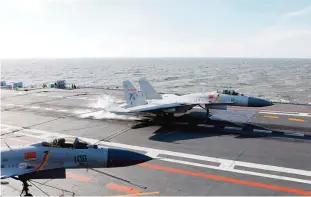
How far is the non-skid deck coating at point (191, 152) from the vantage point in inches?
610

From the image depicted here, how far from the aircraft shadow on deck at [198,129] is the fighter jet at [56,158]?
1130 centimetres

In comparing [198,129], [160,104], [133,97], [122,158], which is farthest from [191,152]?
[133,97]

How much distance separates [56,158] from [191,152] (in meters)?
11.0

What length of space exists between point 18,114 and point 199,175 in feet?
94.5

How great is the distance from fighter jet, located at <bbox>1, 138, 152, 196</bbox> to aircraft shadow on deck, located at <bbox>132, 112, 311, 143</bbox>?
11295 millimetres

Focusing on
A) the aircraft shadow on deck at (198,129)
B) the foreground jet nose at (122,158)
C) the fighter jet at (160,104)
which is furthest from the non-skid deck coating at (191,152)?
the foreground jet nose at (122,158)

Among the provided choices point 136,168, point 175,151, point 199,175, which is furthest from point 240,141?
point 136,168

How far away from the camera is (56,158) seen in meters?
13.2

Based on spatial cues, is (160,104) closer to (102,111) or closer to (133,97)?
(133,97)

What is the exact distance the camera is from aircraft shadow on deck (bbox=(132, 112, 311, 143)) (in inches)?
992

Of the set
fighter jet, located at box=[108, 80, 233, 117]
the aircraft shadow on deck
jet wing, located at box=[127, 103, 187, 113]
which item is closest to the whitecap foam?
fighter jet, located at box=[108, 80, 233, 117]

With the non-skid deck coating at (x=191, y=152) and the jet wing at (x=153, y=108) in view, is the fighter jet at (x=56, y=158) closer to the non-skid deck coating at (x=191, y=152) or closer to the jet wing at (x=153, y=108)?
the non-skid deck coating at (x=191, y=152)

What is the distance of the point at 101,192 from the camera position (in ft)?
49.4

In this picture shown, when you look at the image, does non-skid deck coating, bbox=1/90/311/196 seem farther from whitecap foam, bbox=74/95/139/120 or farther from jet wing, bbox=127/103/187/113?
jet wing, bbox=127/103/187/113
